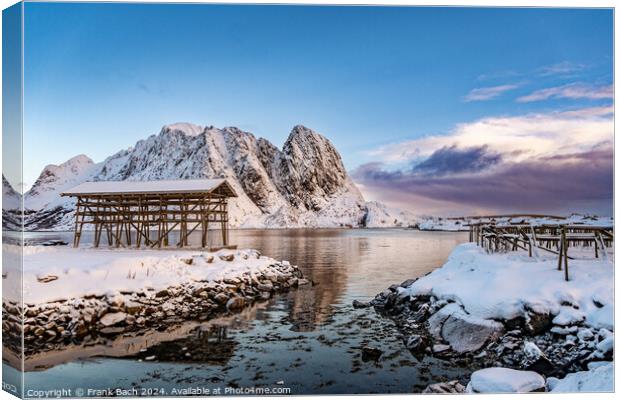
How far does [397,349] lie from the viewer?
11.1 m

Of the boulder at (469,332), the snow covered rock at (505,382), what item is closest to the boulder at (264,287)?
the boulder at (469,332)

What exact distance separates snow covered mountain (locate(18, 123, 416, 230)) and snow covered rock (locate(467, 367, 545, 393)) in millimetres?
6459

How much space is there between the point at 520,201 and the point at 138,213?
16.9 m

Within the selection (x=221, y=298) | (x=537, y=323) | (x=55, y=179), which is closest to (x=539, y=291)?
(x=537, y=323)

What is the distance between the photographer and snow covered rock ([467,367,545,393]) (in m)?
8.79

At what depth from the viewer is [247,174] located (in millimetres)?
33156

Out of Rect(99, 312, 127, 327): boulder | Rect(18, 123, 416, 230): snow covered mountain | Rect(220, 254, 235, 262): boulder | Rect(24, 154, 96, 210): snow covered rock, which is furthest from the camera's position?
Rect(220, 254, 235, 262): boulder

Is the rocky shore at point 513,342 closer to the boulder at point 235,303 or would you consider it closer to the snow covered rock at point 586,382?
the snow covered rock at point 586,382

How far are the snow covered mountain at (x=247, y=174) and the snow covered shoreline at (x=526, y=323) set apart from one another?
4499mm

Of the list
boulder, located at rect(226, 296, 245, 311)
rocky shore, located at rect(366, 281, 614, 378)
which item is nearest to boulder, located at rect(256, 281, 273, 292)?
boulder, located at rect(226, 296, 245, 311)

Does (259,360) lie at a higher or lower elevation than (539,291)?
lower

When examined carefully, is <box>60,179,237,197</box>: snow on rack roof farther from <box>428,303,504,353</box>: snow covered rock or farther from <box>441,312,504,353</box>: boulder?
<box>441,312,504,353</box>: boulder

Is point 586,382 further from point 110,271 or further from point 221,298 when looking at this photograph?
point 110,271

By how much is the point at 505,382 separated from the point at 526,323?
6.29 feet
